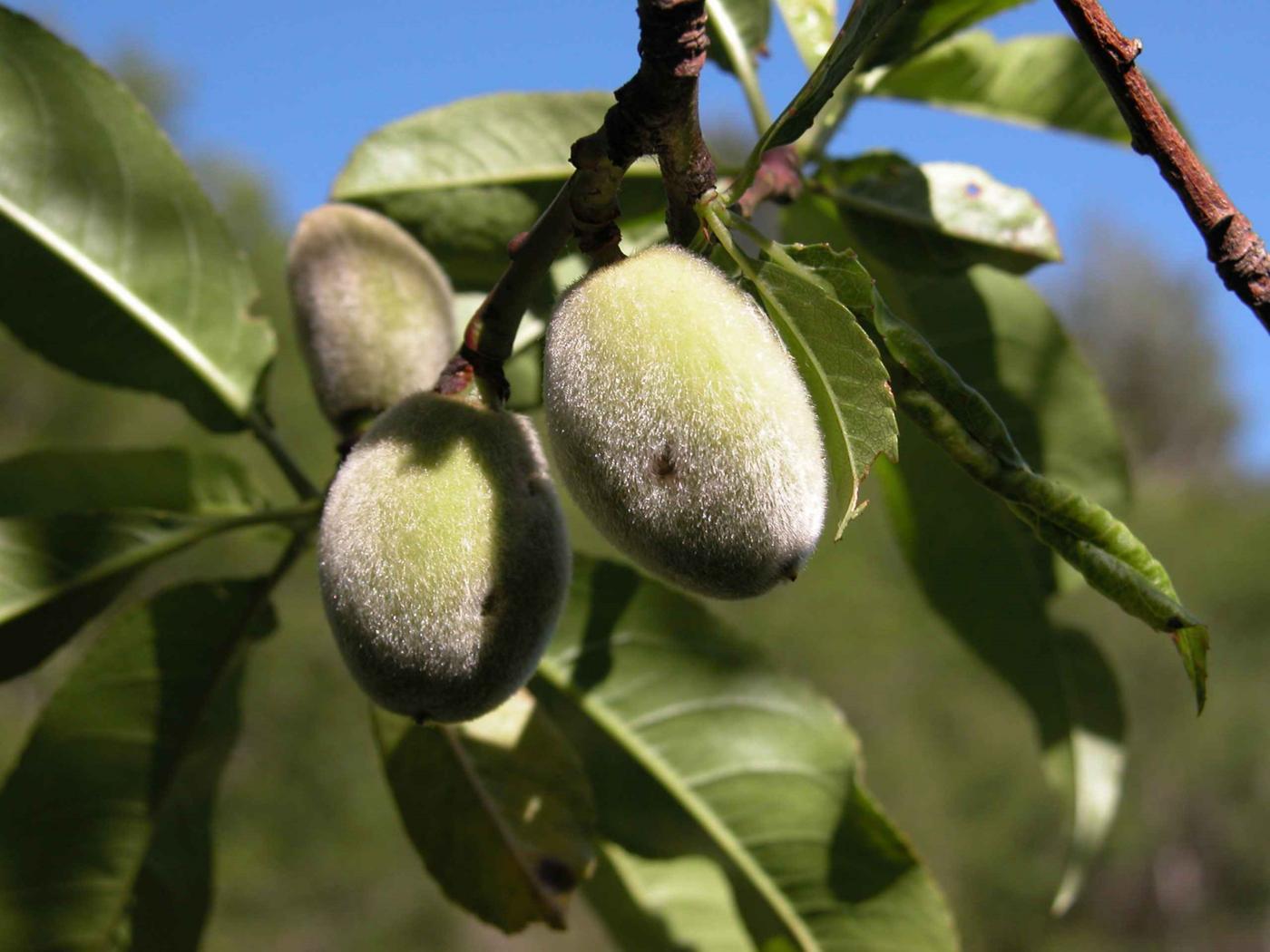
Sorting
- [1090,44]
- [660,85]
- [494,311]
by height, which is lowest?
[494,311]

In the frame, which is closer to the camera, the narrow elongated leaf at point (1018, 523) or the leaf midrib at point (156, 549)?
the leaf midrib at point (156, 549)

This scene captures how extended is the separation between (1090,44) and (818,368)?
230mm

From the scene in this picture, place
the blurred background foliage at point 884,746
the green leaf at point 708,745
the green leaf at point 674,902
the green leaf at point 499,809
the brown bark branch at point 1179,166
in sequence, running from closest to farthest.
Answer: the brown bark branch at point 1179,166 < the green leaf at point 499,809 < the green leaf at point 708,745 < the green leaf at point 674,902 < the blurred background foliage at point 884,746

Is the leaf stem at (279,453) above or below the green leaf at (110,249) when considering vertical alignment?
below

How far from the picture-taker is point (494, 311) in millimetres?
807

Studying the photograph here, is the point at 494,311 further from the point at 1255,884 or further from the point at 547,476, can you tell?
the point at 1255,884

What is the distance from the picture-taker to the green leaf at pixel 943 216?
3.45 ft

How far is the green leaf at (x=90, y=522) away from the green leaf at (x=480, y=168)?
325mm

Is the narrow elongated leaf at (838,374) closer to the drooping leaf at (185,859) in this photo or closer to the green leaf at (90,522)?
the green leaf at (90,522)

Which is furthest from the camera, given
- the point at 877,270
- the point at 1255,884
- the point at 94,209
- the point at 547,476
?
the point at 1255,884

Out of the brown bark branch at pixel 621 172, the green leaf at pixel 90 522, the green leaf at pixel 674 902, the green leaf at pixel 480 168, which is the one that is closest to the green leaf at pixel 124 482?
the green leaf at pixel 90 522

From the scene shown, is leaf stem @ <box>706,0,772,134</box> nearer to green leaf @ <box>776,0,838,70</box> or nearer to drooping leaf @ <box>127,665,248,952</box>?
green leaf @ <box>776,0,838,70</box>

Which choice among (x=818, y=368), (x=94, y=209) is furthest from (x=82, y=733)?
(x=818, y=368)

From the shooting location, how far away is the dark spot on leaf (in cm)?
105
